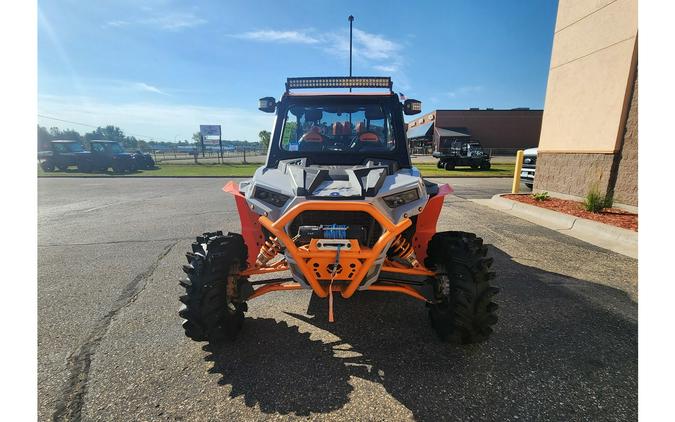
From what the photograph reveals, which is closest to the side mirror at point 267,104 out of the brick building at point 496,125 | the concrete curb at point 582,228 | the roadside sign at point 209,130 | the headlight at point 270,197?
the headlight at point 270,197

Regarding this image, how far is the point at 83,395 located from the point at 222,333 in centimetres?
100

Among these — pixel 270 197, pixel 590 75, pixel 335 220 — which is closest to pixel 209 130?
pixel 590 75

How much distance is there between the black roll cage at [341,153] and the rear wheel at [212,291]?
119 centimetres

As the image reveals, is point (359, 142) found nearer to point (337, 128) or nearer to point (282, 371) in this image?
point (337, 128)

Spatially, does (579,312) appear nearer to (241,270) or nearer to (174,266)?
(241,270)

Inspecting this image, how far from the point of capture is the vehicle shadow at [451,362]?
82.4 inches

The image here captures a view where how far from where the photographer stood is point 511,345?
272 cm

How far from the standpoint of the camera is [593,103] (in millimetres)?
8078

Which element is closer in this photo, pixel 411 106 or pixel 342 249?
pixel 342 249

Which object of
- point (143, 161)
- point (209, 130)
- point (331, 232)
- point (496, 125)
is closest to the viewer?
point (331, 232)

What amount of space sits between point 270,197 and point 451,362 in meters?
2.07

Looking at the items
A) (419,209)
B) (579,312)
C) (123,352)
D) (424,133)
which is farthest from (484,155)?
(424,133)

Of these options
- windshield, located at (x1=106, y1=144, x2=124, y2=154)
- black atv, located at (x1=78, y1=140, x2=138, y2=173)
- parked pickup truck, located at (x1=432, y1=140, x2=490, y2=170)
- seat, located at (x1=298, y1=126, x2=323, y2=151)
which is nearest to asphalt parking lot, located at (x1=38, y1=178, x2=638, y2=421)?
seat, located at (x1=298, y1=126, x2=323, y2=151)

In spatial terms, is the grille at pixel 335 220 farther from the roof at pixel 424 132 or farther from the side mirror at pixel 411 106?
the roof at pixel 424 132
